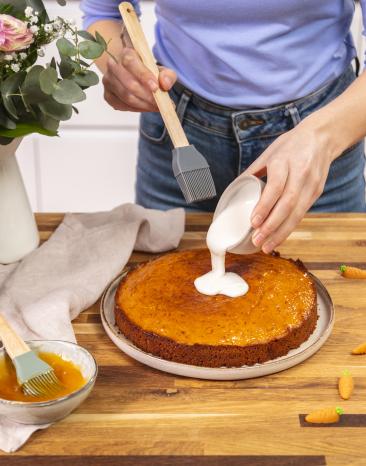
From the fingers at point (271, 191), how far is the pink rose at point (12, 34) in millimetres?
A: 426

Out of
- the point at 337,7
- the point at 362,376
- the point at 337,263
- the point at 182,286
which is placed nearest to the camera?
the point at 362,376

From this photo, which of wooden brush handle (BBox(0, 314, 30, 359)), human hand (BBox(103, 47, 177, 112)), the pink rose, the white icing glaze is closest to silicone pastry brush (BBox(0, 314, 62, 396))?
wooden brush handle (BBox(0, 314, 30, 359))

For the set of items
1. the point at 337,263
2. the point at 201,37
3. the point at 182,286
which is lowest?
the point at 337,263

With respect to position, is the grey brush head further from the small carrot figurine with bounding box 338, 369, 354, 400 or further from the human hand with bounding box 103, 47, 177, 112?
the small carrot figurine with bounding box 338, 369, 354, 400

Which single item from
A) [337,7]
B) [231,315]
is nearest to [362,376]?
[231,315]

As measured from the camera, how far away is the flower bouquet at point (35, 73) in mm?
1140

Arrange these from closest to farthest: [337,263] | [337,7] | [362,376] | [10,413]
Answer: [10,413] → [362,376] → [337,263] → [337,7]

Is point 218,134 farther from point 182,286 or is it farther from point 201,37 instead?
point 182,286

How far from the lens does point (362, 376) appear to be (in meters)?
1.07

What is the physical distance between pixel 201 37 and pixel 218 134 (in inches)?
8.2

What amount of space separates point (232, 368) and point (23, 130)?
52cm

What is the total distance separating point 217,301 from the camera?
1.15m

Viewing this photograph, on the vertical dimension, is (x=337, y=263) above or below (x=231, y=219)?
below

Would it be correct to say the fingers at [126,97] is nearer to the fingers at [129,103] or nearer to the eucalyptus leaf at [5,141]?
the fingers at [129,103]
